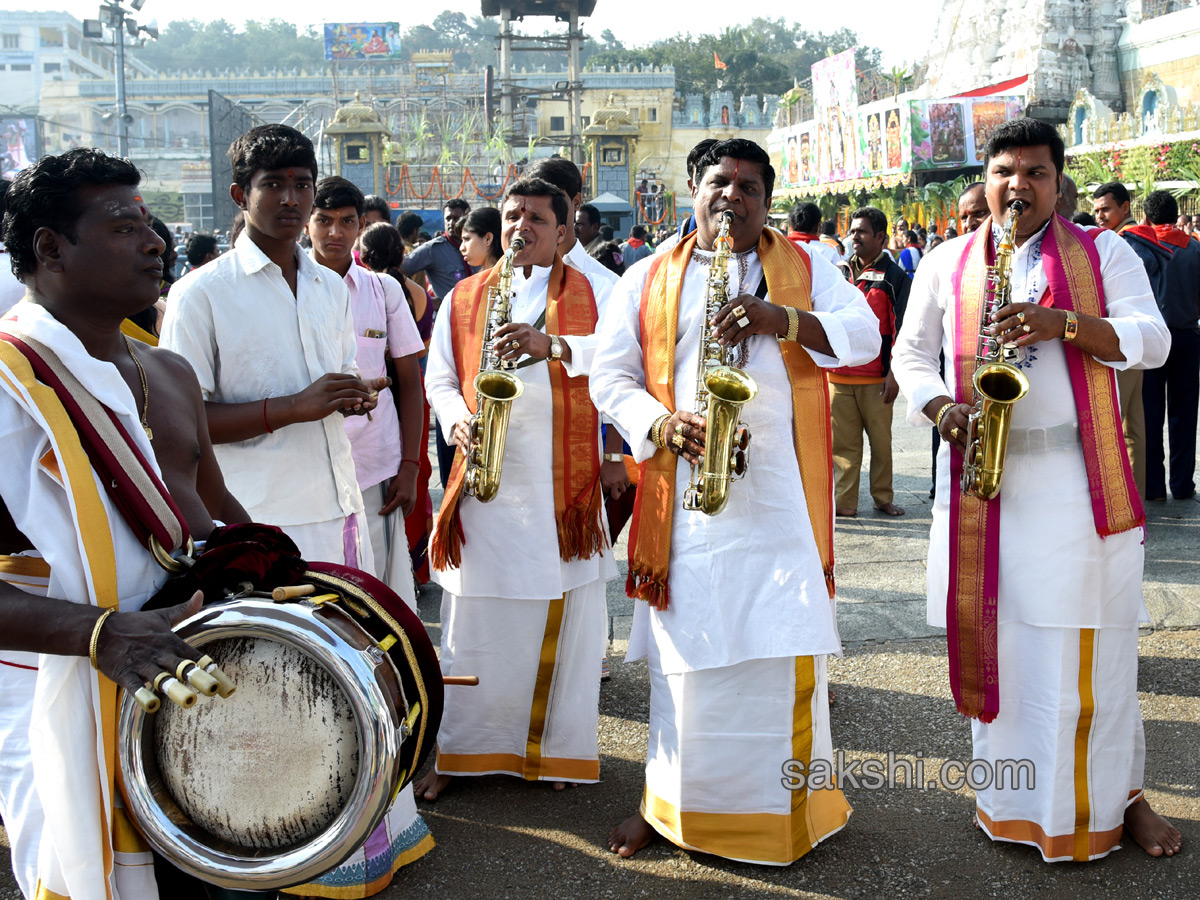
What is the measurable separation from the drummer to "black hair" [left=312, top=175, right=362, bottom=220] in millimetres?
1939

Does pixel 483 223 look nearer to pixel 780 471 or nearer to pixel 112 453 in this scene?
pixel 780 471

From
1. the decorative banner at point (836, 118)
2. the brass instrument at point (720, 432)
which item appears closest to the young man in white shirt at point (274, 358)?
the brass instrument at point (720, 432)

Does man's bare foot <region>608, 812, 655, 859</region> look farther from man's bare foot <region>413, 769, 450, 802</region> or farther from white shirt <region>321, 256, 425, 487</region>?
white shirt <region>321, 256, 425, 487</region>

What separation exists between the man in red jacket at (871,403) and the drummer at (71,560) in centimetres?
561

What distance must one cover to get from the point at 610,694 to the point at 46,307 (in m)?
2.84

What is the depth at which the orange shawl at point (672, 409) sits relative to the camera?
9.97 ft

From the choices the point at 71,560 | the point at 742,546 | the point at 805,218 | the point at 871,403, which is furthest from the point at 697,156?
the point at 805,218

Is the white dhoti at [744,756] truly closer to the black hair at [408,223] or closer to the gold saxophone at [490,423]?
the gold saxophone at [490,423]

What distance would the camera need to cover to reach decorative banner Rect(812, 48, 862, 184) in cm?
3419

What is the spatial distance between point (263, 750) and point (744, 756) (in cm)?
156

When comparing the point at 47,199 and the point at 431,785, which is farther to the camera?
the point at 431,785

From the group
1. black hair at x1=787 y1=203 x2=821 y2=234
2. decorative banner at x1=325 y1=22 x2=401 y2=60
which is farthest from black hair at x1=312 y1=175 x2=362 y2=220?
decorative banner at x1=325 y1=22 x2=401 y2=60

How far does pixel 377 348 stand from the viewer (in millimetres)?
4121

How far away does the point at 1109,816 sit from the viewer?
9.78 ft
